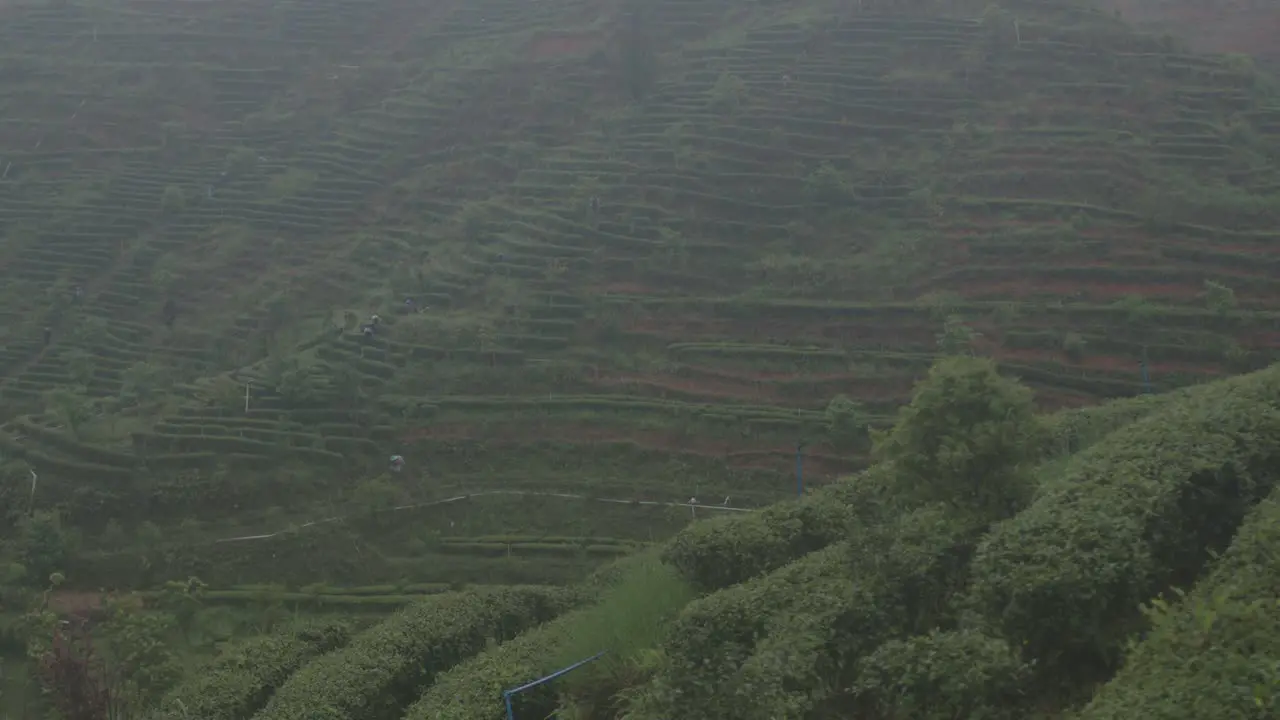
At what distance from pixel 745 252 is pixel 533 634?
19.1 metres

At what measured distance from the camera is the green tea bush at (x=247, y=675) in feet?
40.6

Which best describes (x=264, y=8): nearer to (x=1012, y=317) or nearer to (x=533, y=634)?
(x=1012, y=317)

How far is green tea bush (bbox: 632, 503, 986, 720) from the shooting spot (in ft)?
24.5

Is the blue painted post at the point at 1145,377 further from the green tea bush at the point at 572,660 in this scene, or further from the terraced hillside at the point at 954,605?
the green tea bush at the point at 572,660

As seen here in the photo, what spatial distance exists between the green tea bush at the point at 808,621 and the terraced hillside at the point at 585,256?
1248 centimetres

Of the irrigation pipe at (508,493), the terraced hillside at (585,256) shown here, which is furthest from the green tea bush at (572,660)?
the irrigation pipe at (508,493)

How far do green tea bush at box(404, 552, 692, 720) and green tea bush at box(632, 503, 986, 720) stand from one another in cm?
89

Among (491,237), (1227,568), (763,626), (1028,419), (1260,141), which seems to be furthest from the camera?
(491,237)

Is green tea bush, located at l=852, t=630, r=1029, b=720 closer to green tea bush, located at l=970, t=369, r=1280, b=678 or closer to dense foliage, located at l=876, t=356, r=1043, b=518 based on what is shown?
green tea bush, located at l=970, t=369, r=1280, b=678

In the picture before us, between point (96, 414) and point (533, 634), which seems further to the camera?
point (96, 414)

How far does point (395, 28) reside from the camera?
46.6 meters

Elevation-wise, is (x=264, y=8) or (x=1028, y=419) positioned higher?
(x=264, y=8)

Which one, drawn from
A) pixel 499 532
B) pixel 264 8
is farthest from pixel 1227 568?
pixel 264 8

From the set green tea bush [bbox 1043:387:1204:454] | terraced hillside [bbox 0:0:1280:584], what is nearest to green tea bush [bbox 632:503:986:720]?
green tea bush [bbox 1043:387:1204:454]
